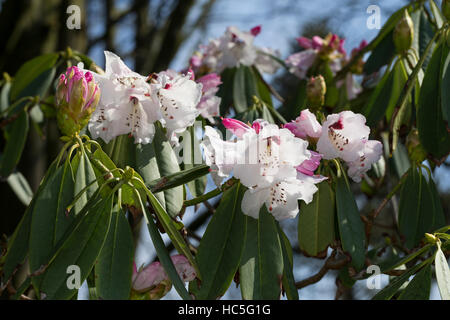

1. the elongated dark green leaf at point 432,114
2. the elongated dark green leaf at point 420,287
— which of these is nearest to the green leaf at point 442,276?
the elongated dark green leaf at point 420,287

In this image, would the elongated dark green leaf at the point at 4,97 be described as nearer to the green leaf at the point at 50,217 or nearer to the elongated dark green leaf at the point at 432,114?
the green leaf at the point at 50,217

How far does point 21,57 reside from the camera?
7.19 feet

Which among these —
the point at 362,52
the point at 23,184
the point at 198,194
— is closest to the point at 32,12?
the point at 23,184

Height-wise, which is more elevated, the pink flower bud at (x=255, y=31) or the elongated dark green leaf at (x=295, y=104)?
the pink flower bud at (x=255, y=31)

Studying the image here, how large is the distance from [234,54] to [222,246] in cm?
97

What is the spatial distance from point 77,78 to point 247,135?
0.92ft

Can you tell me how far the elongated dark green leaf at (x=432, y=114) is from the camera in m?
1.14

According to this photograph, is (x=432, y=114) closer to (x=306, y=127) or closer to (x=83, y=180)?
(x=306, y=127)

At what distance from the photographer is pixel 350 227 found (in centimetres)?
96

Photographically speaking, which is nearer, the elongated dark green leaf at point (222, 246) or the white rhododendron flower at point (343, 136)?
the elongated dark green leaf at point (222, 246)

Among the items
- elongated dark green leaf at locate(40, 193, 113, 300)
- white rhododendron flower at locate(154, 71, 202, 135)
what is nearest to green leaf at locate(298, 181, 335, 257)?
white rhododendron flower at locate(154, 71, 202, 135)

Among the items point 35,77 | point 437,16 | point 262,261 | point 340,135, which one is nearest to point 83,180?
point 262,261

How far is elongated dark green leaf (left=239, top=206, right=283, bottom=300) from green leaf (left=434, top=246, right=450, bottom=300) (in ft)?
0.70

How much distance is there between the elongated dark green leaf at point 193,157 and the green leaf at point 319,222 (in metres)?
0.20
